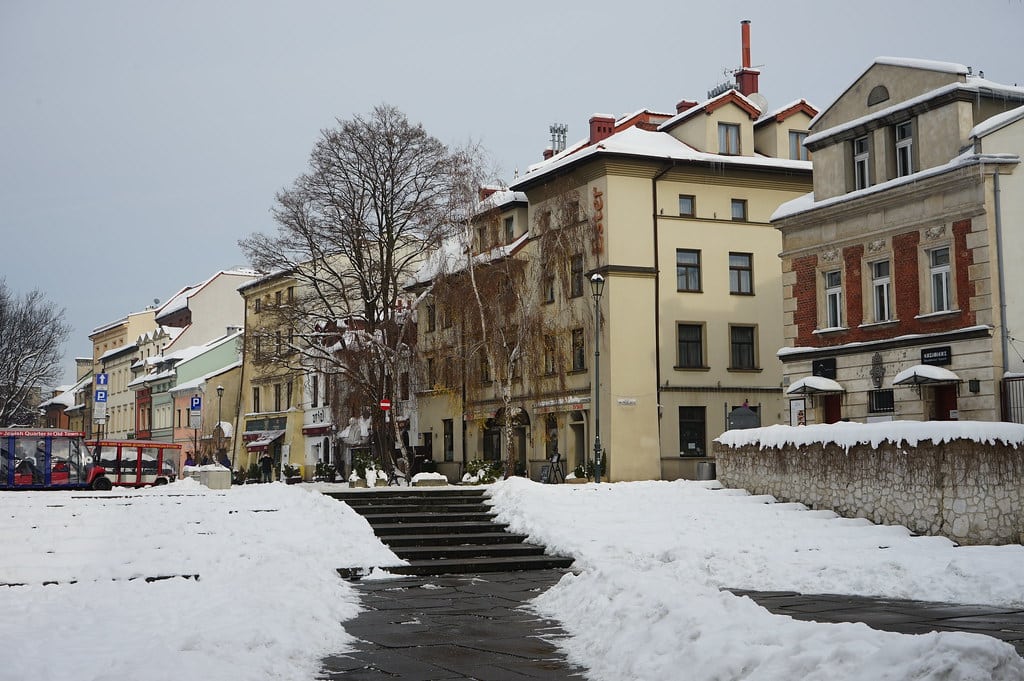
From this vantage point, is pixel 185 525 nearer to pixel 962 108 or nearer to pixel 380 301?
pixel 962 108

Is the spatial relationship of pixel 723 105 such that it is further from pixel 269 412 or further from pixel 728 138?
pixel 269 412

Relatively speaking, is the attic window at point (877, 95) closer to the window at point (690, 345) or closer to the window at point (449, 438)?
the window at point (690, 345)

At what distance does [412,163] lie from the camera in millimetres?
45969

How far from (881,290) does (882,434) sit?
9.22 meters

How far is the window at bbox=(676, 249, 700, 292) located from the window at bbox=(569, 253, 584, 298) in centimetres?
379

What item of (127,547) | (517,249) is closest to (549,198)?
(517,249)

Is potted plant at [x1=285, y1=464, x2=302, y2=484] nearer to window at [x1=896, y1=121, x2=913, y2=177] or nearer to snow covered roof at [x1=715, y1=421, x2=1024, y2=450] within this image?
snow covered roof at [x1=715, y1=421, x2=1024, y2=450]

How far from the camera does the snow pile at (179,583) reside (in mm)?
9219

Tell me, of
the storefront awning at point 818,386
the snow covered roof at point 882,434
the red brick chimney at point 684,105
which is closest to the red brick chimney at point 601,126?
the red brick chimney at point 684,105

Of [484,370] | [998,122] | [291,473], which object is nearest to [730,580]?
[998,122]

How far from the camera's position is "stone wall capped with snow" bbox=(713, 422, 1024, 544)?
20938 millimetres

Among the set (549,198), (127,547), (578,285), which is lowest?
(127,547)

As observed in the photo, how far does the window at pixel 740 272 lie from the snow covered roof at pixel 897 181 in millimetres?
12221

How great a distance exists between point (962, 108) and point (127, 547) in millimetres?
22641
